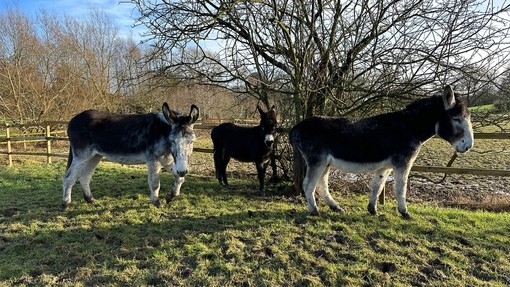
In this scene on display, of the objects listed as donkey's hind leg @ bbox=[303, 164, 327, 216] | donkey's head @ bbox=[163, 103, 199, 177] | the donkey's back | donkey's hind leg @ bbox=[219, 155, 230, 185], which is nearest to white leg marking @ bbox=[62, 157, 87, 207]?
the donkey's back

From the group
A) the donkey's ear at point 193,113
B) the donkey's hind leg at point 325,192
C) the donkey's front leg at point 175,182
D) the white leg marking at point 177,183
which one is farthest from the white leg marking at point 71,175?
the donkey's hind leg at point 325,192

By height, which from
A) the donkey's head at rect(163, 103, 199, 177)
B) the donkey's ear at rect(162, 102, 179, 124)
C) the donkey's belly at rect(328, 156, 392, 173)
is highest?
the donkey's ear at rect(162, 102, 179, 124)

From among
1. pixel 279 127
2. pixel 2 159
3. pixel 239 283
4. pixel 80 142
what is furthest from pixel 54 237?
pixel 2 159

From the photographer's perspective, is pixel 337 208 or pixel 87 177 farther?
pixel 87 177

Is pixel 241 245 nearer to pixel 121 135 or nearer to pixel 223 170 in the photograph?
pixel 121 135

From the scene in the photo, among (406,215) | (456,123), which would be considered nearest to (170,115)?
(406,215)

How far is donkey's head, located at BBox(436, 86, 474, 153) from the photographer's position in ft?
15.9

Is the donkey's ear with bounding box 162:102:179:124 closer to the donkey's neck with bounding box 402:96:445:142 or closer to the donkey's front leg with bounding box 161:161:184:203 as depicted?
the donkey's front leg with bounding box 161:161:184:203

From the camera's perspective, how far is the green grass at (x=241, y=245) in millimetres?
3613

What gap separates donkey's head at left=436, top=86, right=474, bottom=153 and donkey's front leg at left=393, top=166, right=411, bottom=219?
746mm

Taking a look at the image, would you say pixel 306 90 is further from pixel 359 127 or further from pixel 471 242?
pixel 471 242

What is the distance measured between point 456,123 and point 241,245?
350 cm

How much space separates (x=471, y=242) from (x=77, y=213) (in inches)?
234

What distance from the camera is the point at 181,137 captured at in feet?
17.6
